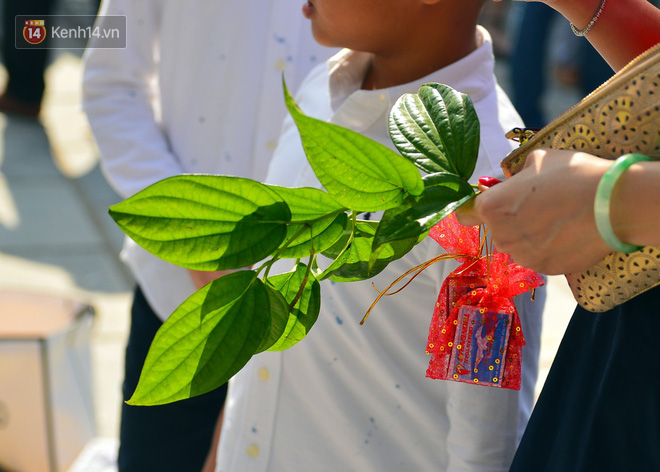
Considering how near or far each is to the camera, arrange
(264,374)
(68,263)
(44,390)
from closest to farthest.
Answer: (264,374)
(44,390)
(68,263)

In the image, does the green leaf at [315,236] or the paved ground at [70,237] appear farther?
the paved ground at [70,237]

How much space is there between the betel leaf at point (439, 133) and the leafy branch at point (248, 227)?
26 millimetres

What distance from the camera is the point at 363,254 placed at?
72cm

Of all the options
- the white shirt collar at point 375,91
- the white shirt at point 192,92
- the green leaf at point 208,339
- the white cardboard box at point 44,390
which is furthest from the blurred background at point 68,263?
the green leaf at point 208,339

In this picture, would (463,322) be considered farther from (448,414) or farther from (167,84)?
(167,84)

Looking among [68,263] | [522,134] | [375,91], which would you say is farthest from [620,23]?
[68,263]

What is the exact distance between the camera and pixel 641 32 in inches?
33.9

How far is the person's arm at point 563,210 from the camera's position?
58 centimetres

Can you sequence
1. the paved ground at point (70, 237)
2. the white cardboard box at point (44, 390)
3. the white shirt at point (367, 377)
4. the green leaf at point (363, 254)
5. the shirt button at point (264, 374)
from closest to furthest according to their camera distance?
1. the green leaf at point (363, 254)
2. the white shirt at point (367, 377)
3. the shirt button at point (264, 374)
4. the white cardboard box at point (44, 390)
5. the paved ground at point (70, 237)

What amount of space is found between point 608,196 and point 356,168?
7.4 inches

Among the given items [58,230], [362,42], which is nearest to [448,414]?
[362,42]

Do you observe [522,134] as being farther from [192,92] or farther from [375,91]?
[192,92]

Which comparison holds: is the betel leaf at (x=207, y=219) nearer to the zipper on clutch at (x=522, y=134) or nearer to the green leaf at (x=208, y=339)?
the green leaf at (x=208, y=339)

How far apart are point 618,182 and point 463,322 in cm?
29
